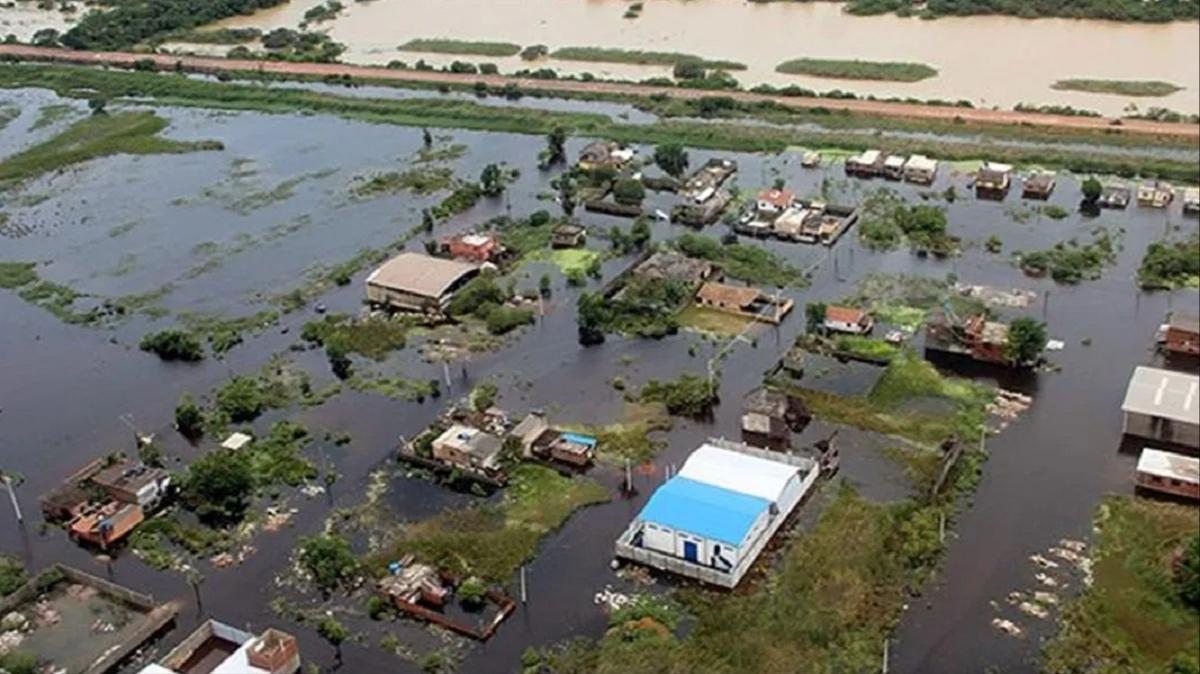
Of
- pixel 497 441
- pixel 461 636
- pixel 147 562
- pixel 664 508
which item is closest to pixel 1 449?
pixel 147 562

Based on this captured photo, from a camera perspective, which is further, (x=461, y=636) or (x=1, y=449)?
(x=1, y=449)

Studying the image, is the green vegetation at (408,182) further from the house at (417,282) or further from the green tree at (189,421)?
the green tree at (189,421)

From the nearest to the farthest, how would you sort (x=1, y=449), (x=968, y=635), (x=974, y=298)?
(x=968, y=635)
(x=1, y=449)
(x=974, y=298)

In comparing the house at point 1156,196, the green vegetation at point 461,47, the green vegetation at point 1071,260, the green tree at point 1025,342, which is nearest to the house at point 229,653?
the green tree at point 1025,342

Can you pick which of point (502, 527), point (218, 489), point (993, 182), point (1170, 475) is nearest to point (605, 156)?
point (993, 182)

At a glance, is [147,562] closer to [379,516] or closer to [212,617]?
[212,617]

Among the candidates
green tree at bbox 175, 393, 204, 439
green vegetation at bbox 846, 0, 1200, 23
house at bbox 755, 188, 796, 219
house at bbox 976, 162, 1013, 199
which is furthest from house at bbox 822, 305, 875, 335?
green tree at bbox 175, 393, 204, 439
